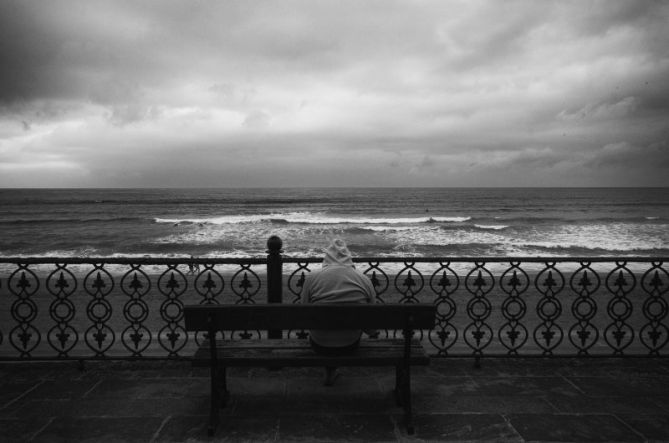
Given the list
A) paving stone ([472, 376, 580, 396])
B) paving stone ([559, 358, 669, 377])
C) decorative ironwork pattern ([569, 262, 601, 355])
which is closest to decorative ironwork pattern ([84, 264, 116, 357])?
paving stone ([472, 376, 580, 396])

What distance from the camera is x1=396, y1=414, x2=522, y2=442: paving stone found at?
324 centimetres

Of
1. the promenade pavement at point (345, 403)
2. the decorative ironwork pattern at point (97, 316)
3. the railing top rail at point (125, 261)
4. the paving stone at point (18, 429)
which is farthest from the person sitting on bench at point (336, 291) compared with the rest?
the paving stone at point (18, 429)

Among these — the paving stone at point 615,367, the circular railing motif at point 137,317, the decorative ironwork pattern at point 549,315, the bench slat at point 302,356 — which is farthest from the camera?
the decorative ironwork pattern at point 549,315

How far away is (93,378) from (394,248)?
20.0 metres

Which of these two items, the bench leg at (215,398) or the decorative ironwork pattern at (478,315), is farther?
the decorative ironwork pattern at (478,315)

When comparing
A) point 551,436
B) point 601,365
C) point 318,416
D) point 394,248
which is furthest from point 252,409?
point 394,248

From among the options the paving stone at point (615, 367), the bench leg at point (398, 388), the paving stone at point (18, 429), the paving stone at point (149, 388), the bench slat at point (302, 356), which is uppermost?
the bench slat at point (302, 356)

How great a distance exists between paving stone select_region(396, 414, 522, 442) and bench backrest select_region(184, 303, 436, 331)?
84 cm

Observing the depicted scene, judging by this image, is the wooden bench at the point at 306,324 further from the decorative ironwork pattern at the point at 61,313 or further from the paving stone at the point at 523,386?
the decorative ironwork pattern at the point at 61,313

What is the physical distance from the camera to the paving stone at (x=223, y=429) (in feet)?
10.6

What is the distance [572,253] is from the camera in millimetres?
21188

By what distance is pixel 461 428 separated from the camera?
3.38 m

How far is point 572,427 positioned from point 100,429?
3.80 metres

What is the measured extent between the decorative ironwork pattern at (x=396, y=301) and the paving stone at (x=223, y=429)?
115cm
